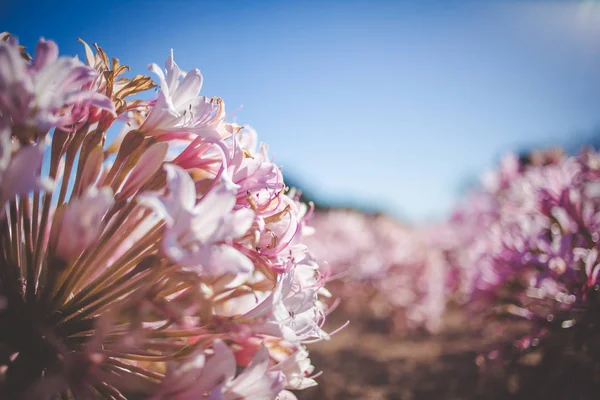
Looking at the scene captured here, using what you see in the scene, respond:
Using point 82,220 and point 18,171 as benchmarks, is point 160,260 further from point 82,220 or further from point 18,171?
point 18,171

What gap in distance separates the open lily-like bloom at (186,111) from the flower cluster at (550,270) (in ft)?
5.25

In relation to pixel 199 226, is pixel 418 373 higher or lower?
→ lower

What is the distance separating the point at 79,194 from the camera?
108cm

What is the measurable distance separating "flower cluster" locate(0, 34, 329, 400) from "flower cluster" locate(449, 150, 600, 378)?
1179 mm

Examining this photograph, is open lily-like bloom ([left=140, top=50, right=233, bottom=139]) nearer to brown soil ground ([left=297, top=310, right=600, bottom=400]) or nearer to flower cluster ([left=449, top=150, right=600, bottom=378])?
flower cluster ([left=449, top=150, right=600, bottom=378])

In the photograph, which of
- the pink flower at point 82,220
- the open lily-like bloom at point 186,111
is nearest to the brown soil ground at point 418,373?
the open lily-like bloom at point 186,111

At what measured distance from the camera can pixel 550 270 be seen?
1673 millimetres

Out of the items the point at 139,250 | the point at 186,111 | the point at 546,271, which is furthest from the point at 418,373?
the point at 186,111

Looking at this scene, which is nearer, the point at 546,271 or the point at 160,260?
the point at 160,260

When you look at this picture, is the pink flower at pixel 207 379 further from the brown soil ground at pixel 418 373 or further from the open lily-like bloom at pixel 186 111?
the brown soil ground at pixel 418 373

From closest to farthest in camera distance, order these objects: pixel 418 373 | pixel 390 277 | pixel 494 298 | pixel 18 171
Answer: pixel 18 171 < pixel 494 298 < pixel 418 373 < pixel 390 277

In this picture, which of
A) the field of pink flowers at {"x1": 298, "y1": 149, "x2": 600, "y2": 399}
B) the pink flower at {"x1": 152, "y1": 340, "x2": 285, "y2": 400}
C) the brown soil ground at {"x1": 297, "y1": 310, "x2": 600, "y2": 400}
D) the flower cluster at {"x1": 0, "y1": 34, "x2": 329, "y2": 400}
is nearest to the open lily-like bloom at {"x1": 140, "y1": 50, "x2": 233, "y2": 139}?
the flower cluster at {"x1": 0, "y1": 34, "x2": 329, "y2": 400}

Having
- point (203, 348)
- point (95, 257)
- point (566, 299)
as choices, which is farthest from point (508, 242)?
point (95, 257)

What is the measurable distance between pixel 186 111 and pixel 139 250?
0.45 m
